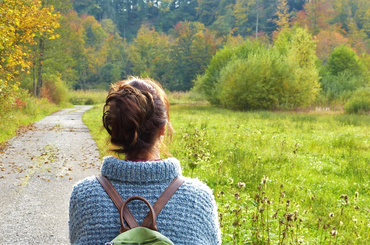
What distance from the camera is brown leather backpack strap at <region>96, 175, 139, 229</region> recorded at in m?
1.51

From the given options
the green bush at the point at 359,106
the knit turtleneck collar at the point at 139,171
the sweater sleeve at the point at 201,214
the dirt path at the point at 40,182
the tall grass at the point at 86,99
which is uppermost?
the knit turtleneck collar at the point at 139,171

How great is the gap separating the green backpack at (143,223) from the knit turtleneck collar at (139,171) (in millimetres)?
49

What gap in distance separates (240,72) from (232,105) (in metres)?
3.50

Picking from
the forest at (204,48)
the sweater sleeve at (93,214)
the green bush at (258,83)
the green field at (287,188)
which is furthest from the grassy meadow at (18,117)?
the green bush at (258,83)

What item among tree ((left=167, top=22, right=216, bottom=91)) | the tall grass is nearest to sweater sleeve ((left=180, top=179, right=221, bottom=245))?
the tall grass

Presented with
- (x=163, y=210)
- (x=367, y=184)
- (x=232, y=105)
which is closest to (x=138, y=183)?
(x=163, y=210)

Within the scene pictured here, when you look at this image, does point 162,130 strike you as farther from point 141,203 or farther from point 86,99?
point 86,99

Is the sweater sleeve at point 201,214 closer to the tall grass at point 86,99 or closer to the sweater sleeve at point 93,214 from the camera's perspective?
the sweater sleeve at point 93,214

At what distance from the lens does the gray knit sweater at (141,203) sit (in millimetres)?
1575

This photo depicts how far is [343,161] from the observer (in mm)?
9398

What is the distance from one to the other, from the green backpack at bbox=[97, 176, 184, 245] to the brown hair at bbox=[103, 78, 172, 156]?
21 cm

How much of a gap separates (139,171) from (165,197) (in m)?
0.17

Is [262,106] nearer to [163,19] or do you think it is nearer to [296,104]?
[296,104]

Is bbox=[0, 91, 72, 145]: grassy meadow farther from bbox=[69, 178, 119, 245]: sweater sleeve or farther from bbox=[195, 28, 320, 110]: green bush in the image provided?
bbox=[195, 28, 320, 110]: green bush
